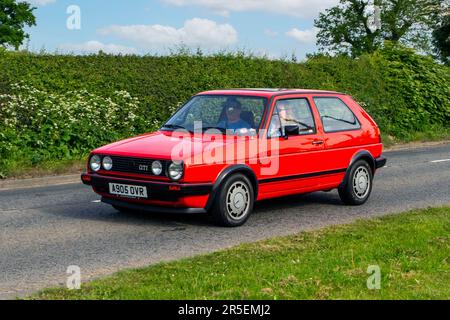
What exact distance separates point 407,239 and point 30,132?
10362mm

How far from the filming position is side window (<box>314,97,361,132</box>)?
1034 centimetres

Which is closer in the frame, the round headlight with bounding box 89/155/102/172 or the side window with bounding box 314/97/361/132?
the round headlight with bounding box 89/155/102/172

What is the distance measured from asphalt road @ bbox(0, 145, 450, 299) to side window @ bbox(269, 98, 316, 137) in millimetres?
1174

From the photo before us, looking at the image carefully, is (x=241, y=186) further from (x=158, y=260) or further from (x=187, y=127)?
(x=158, y=260)

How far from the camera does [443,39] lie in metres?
53.2

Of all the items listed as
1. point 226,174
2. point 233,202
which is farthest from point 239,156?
point 233,202

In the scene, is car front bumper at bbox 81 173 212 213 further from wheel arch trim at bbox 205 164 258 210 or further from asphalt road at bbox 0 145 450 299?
asphalt road at bbox 0 145 450 299

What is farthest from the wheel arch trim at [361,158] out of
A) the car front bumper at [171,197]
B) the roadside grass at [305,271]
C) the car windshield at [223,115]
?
the car front bumper at [171,197]

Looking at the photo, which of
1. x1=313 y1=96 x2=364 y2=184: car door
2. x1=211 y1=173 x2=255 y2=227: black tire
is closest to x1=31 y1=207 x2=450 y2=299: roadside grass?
x1=211 y1=173 x2=255 y2=227: black tire

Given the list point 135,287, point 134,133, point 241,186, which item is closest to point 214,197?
point 241,186

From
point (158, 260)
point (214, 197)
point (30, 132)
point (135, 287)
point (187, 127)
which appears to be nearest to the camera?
point (135, 287)

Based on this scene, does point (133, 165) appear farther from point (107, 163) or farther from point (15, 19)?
point (15, 19)

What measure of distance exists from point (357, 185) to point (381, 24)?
52.8 metres

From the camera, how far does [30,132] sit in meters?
15.9
